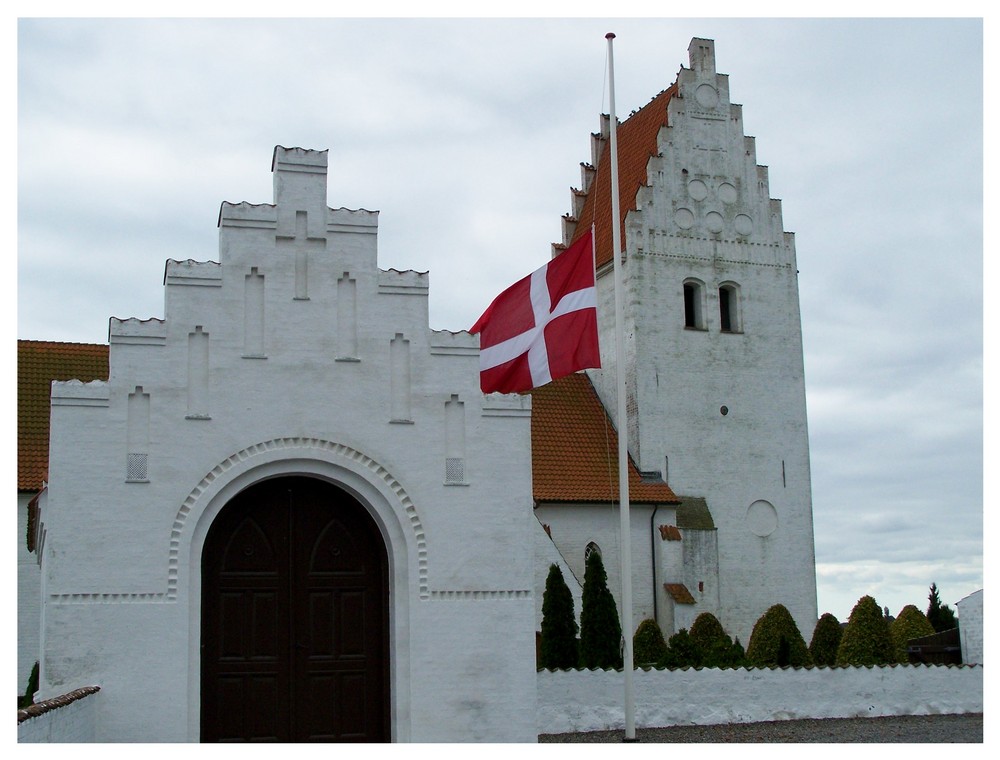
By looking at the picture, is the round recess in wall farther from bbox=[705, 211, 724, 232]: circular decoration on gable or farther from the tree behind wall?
the tree behind wall

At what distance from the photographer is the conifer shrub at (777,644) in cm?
2362

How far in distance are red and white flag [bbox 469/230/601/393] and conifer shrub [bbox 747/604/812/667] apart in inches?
406

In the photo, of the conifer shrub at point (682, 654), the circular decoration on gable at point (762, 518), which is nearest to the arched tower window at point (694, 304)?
the circular decoration on gable at point (762, 518)

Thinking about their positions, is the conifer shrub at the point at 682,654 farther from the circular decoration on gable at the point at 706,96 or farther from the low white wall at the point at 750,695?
the circular decoration on gable at the point at 706,96

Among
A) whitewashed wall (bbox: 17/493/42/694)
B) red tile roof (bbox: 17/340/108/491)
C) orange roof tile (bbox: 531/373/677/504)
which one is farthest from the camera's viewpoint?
orange roof tile (bbox: 531/373/677/504)

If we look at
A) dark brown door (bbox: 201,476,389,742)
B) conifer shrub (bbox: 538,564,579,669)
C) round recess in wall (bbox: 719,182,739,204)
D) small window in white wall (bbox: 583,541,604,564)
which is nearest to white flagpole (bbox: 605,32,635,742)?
dark brown door (bbox: 201,476,389,742)

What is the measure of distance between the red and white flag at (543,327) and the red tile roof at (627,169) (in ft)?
49.4

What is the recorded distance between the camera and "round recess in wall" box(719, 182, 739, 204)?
32688 mm

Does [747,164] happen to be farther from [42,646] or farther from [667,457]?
[42,646]

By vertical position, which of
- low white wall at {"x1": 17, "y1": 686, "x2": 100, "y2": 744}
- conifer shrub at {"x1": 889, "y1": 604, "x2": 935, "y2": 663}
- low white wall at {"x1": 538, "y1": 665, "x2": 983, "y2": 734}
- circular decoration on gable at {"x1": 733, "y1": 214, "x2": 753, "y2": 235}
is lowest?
low white wall at {"x1": 538, "y1": 665, "x2": 983, "y2": 734}

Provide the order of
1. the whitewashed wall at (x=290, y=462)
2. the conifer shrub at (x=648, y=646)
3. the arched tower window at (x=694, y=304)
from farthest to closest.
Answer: the arched tower window at (x=694, y=304) → the conifer shrub at (x=648, y=646) → the whitewashed wall at (x=290, y=462)

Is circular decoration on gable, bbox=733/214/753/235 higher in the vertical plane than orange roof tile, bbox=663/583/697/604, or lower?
higher

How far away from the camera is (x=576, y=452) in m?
30.7

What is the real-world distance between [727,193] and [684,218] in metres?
1.49
